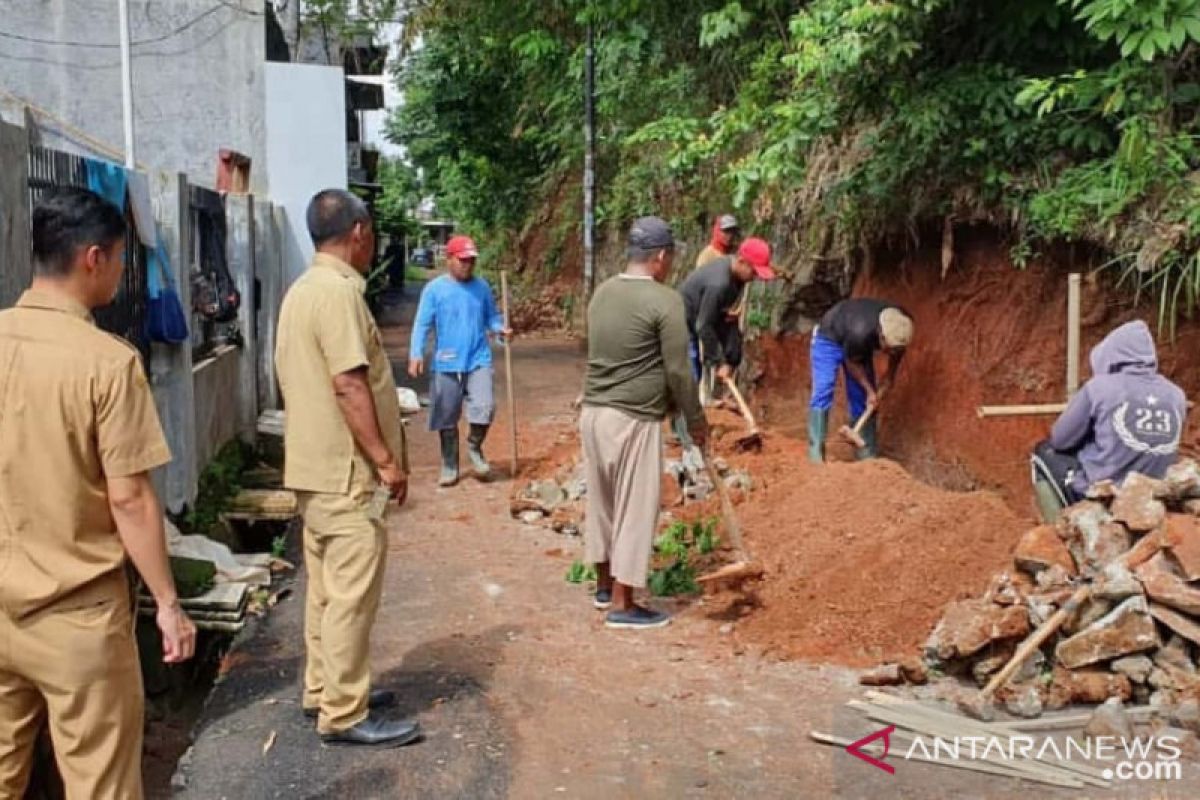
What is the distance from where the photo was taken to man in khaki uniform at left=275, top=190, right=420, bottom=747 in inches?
158

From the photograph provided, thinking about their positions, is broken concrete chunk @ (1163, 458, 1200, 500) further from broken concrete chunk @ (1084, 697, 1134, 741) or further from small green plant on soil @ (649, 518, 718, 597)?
small green plant on soil @ (649, 518, 718, 597)

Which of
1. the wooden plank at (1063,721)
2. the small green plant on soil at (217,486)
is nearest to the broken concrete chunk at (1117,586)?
the wooden plank at (1063,721)

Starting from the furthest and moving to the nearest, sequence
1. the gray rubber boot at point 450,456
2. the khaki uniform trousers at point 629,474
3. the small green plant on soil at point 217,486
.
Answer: the gray rubber boot at point 450,456, the small green plant on soil at point 217,486, the khaki uniform trousers at point 629,474

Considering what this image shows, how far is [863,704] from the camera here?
461 centimetres

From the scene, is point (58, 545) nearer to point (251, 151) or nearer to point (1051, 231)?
point (1051, 231)

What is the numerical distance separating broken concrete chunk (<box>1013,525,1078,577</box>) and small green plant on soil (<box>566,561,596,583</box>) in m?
2.35

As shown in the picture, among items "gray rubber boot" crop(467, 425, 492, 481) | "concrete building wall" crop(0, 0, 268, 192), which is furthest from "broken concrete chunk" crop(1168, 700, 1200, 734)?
"concrete building wall" crop(0, 0, 268, 192)

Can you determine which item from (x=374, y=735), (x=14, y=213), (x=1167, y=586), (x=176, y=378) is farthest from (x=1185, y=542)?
(x=176, y=378)

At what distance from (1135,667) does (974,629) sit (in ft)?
2.09

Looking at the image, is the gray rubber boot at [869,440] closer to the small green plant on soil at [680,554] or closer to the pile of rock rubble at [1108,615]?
the small green plant on soil at [680,554]

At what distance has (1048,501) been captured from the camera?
5.96m

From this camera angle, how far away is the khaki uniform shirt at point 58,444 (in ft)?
8.96

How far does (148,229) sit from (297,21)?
13.7m

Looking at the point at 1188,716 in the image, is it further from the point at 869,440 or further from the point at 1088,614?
the point at 869,440
